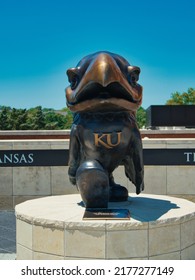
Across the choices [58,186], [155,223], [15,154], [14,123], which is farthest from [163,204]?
[14,123]

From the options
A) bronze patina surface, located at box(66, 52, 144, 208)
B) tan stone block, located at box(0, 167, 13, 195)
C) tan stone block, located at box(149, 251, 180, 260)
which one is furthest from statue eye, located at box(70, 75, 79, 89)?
tan stone block, located at box(0, 167, 13, 195)

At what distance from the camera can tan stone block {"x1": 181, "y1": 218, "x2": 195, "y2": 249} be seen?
447 cm

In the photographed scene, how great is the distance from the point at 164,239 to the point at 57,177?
16.9 feet

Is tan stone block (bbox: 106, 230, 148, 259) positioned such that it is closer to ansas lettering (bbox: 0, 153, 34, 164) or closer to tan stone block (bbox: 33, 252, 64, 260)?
tan stone block (bbox: 33, 252, 64, 260)

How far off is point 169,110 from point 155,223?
66.0ft

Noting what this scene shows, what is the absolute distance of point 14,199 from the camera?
30.4ft

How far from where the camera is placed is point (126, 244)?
13.5 feet

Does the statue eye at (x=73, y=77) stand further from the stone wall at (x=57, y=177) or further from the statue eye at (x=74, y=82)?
the stone wall at (x=57, y=177)

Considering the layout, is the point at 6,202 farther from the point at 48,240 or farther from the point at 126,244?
the point at 126,244

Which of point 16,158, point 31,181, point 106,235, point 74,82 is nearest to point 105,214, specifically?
point 106,235

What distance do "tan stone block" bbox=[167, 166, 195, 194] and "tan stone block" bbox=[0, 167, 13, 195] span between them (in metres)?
3.81

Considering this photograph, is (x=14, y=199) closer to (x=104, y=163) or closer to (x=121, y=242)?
(x=104, y=163)

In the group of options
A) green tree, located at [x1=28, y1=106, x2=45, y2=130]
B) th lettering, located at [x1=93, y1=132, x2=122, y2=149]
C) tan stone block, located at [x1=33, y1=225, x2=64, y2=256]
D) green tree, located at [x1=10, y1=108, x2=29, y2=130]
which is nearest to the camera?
tan stone block, located at [x1=33, y1=225, x2=64, y2=256]

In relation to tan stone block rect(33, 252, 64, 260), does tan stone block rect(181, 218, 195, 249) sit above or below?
above
